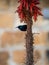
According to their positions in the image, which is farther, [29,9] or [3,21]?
[3,21]

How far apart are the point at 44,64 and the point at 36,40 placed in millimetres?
180

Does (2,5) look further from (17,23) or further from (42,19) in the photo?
(42,19)

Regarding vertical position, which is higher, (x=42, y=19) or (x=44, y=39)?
(x=42, y=19)

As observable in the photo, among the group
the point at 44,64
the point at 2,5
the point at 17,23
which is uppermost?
the point at 2,5

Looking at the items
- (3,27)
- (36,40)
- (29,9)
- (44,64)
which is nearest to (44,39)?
(36,40)

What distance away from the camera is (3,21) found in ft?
4.83

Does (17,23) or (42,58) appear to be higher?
(17,23)

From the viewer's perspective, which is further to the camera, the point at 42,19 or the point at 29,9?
the point at 42,19

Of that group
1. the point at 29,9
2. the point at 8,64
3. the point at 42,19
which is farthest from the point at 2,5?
the point at 29,9

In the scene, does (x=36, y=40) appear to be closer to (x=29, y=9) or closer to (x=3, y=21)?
(x=3, y=21)

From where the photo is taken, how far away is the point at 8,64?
4.91 ft

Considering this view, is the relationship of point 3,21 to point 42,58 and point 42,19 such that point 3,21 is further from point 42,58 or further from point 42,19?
point 42,58

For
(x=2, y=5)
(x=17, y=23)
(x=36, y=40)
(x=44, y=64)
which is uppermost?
(x=2, y=5)

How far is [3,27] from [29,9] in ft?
1.96
